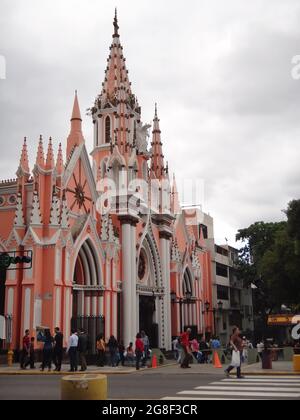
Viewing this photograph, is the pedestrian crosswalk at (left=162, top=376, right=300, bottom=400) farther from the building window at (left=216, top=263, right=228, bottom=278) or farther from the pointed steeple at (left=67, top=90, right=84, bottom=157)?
the building window at (left=216, top=263, right=228, bottom=278)

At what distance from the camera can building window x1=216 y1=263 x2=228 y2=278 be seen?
204ft

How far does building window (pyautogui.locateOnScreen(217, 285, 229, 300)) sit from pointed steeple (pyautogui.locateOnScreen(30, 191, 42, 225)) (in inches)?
1484

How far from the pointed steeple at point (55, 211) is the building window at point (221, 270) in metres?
37.1

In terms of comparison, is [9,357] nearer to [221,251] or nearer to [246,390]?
[246,390]

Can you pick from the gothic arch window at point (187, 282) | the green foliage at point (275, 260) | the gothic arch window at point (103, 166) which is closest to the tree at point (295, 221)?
the green foliage at point (275, 260)

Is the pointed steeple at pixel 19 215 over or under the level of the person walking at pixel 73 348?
over

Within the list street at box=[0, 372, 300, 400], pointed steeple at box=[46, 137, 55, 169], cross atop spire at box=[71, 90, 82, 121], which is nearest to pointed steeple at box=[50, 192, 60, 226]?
pointed steeple at box=[46, 137, 55, 169]

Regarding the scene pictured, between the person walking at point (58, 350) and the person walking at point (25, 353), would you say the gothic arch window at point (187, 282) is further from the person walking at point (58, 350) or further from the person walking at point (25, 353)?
the person walking at point (58, 350)

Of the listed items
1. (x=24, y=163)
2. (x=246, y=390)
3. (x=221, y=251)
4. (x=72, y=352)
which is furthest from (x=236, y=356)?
(x=221, y=251)

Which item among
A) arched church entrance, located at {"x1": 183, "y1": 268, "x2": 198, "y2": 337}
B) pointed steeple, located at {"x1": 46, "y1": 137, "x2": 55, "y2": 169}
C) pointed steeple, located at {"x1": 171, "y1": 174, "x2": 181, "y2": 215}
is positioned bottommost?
arched church entrance, located at {"x1": 183, "y1": 268, "x2": 198, "y2": 337}

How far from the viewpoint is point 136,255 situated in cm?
3644

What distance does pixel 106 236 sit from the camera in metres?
32.2

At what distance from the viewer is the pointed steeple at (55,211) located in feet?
88.7

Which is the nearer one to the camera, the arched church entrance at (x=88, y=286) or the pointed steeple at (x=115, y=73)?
the arched church entrance at (x=88, y=286)
